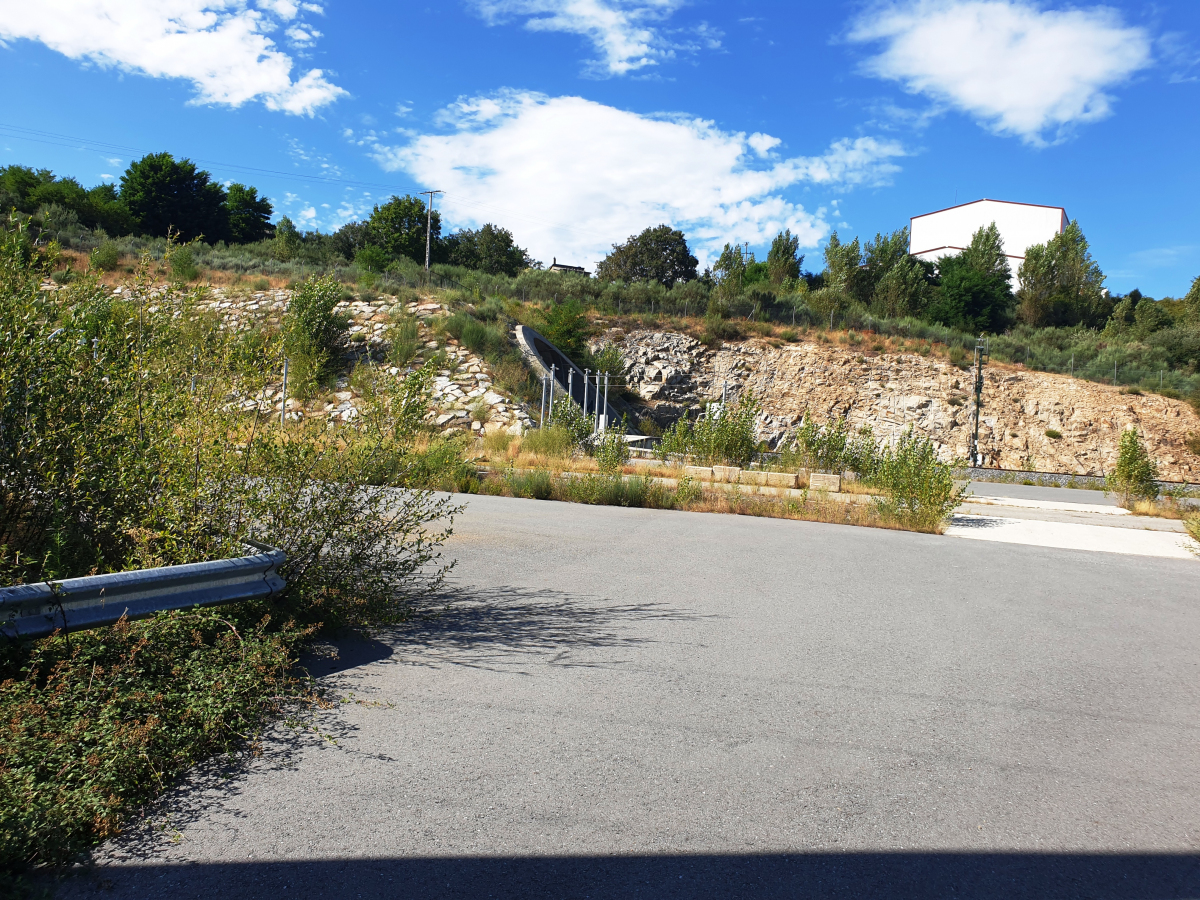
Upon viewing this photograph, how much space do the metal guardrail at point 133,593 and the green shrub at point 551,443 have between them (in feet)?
44.0

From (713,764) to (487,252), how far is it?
74828 millimetres

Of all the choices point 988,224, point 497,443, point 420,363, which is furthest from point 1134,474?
point 988,224

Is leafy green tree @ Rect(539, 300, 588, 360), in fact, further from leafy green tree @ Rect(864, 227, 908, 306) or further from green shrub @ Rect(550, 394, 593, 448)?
leafy green tree @ Rect(864, 227, 908, 306)


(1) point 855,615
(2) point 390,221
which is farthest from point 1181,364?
(2) point 390,221

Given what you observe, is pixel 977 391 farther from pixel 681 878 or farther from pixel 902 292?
pixel 681 878

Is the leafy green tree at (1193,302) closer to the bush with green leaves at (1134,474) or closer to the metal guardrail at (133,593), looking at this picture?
the bush with green leaves at (1134,474)

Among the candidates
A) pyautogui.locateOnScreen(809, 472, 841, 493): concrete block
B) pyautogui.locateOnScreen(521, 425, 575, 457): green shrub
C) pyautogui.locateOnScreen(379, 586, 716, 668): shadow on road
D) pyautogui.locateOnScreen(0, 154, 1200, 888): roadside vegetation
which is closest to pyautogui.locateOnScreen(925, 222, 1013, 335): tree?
pyautogui.locateOnScreen(521, 425, 575, 457): green shrub

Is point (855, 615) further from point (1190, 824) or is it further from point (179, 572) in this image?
point (179, 572)

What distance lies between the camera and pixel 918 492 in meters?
11.3

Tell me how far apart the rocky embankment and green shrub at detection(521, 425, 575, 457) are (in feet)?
11.2

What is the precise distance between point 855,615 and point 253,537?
4381 millimetres

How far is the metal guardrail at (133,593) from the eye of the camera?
308 centimetres

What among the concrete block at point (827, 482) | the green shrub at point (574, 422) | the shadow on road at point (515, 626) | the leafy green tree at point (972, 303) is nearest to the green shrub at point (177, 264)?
the shadow on road at point (515, 626)

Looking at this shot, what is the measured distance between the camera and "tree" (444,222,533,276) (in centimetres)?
7094
